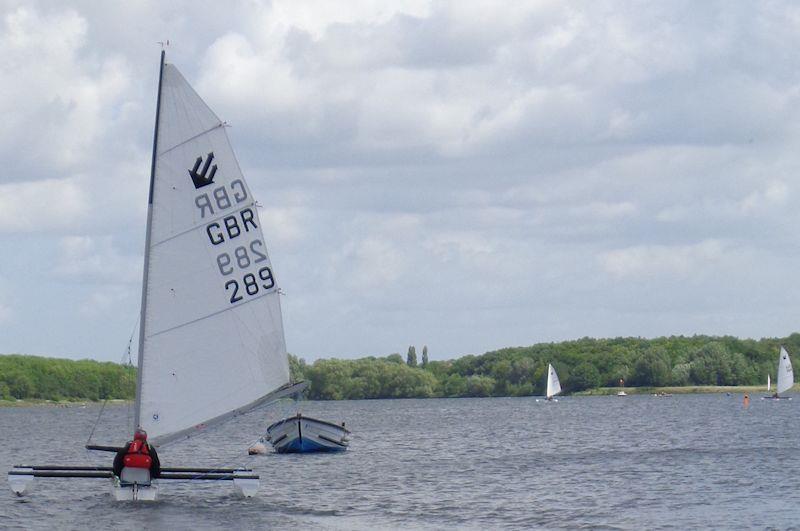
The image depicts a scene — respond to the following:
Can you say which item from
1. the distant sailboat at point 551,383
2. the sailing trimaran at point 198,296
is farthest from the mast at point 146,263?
the distant sailboat at point 551,383

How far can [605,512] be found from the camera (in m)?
41.2

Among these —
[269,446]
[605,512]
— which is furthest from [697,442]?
[605,512]

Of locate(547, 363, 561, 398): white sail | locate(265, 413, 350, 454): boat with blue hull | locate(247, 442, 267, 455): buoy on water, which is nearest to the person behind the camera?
locate(265, 413, 350, 454): boat with blue hull

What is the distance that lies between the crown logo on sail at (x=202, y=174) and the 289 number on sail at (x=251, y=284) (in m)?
2.99

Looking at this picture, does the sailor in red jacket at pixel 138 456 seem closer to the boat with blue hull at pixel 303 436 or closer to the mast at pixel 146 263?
the mast at pixel 146 263

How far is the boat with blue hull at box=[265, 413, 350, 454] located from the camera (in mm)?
68562

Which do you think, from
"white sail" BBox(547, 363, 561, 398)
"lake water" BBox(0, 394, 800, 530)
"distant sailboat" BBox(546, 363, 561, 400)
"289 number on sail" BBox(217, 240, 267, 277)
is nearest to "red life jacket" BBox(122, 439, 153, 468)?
"lake water" BBox(0, 394, 800, 530)

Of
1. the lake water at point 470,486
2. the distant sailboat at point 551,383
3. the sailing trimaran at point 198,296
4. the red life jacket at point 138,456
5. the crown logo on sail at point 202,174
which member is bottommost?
the lake water at point 470,486

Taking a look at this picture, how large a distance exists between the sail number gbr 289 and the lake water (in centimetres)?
657

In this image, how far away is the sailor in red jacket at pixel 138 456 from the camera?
36.9m

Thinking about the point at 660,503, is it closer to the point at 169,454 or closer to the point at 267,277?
the point at 267,277

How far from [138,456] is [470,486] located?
16323 mm

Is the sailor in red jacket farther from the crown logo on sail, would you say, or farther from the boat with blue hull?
the boat with blue hull

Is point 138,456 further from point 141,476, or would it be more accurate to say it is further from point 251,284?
point 251,284
